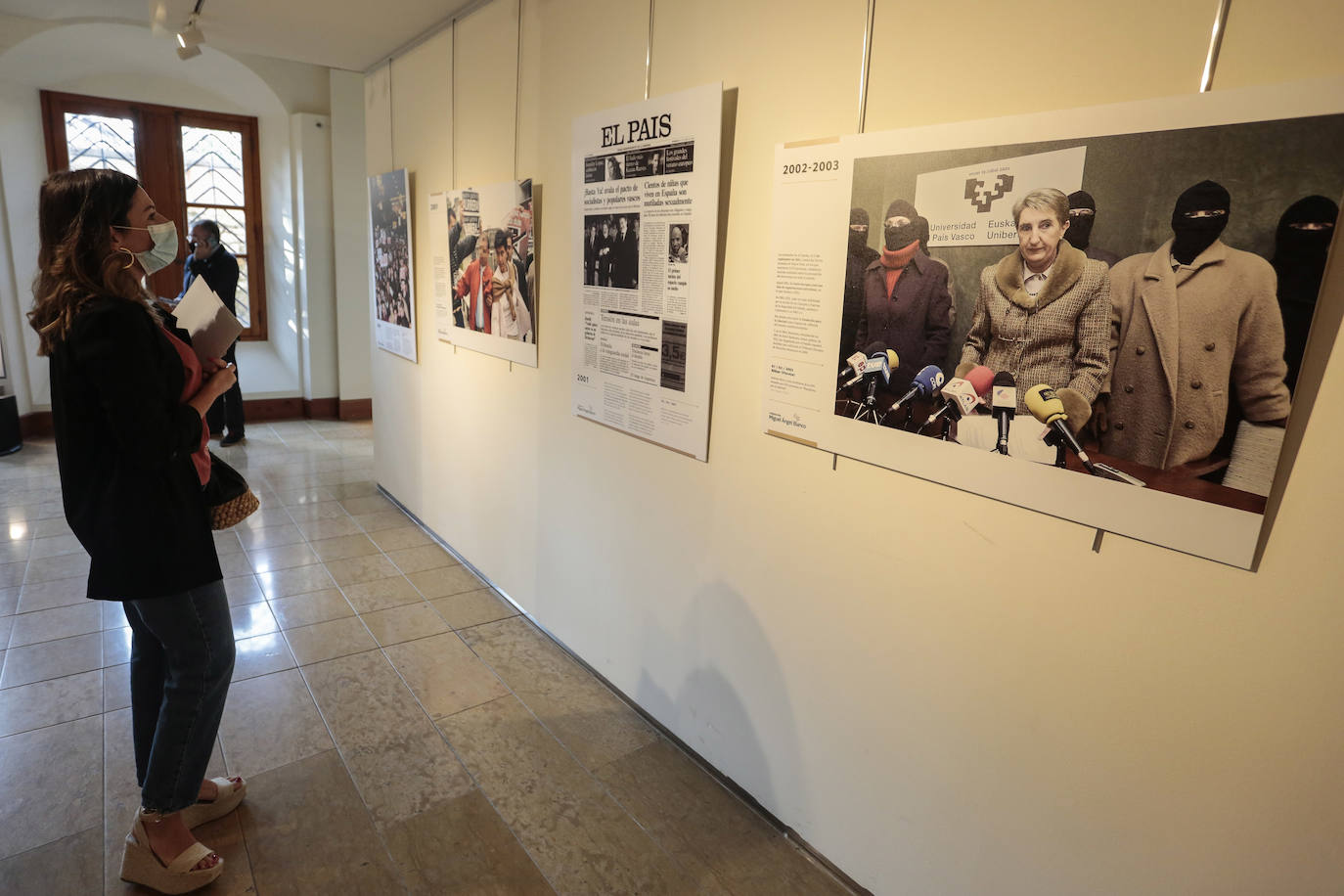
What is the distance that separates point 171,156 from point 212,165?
0.39 meters

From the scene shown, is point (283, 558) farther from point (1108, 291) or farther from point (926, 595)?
point (1108, 291)

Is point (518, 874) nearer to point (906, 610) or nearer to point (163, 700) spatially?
point (163, 700)

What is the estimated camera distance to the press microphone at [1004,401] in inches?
61.4

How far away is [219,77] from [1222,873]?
9.11 meters

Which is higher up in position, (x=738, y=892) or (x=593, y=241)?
(x=593, y=241)

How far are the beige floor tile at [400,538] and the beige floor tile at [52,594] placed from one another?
146 cm

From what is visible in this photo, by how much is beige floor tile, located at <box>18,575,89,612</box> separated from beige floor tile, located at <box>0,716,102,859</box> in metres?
1.16

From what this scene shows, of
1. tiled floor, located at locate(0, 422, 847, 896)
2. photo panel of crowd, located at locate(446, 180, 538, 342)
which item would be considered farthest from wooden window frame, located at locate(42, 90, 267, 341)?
tiled floor, located at locate(0, 422, 847, 896)

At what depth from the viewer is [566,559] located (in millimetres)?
3270

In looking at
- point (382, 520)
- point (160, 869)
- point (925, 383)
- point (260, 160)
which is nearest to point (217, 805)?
point (160, 869)

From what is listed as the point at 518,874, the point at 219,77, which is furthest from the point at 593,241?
the point at 219,77

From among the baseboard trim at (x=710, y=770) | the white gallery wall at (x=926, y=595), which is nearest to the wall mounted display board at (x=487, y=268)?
the white gallery wall at (x=926, y=595)

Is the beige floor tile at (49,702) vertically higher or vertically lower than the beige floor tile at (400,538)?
higher

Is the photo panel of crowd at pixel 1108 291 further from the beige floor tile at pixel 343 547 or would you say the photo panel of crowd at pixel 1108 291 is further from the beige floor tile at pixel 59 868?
the beige floor tile at pixel 343 547
